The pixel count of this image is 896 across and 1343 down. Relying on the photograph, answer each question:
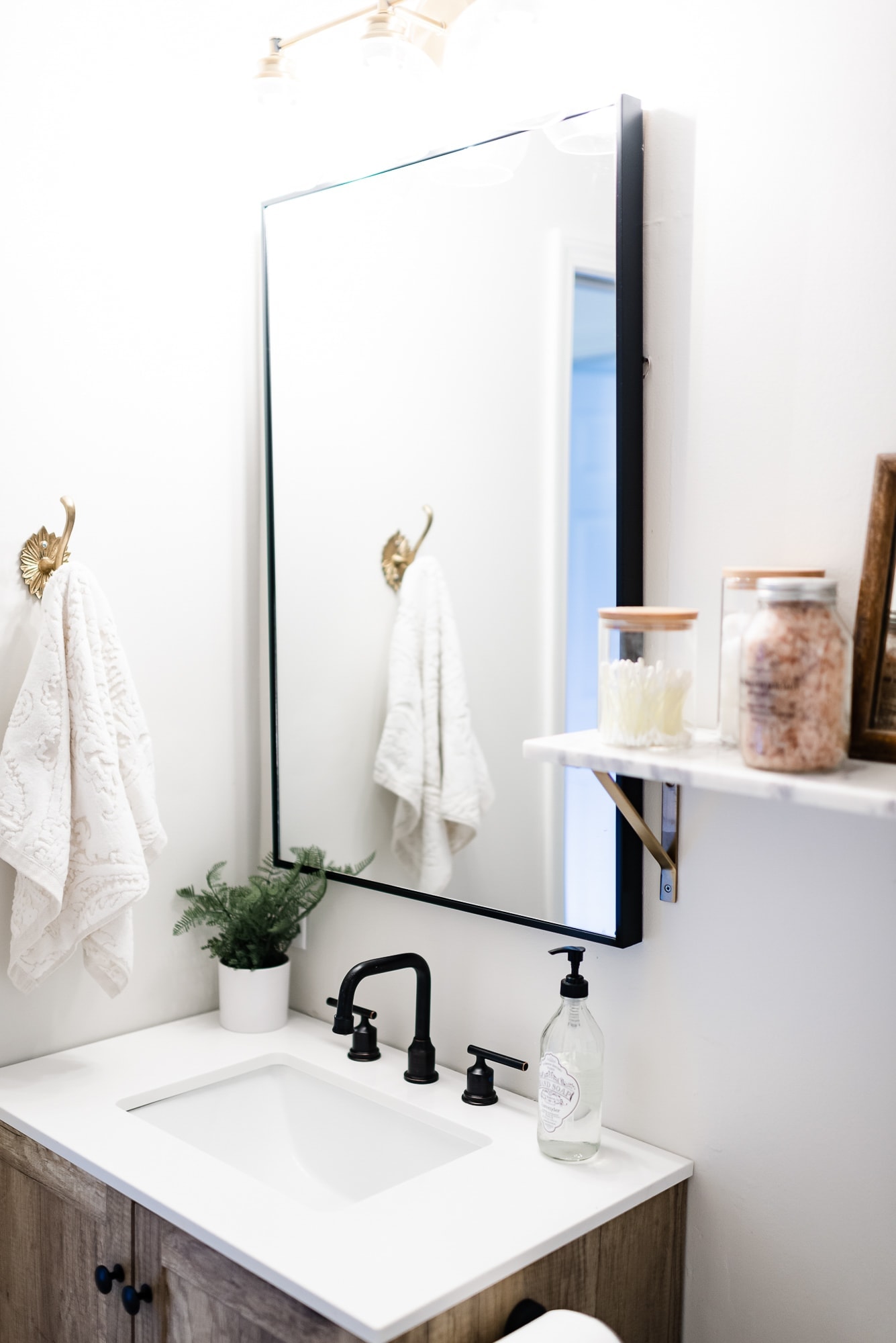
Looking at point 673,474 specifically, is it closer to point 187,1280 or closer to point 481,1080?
point 481,1080

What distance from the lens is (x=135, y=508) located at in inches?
64.8

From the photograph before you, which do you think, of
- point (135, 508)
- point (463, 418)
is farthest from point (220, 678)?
point (463, 418)

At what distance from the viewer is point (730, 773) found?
0.98 m

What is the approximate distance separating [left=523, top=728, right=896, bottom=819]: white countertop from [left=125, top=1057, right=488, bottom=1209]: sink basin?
567 millimetres

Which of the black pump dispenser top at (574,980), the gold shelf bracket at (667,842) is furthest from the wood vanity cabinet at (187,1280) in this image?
the gold shelf bracket at (667,842)

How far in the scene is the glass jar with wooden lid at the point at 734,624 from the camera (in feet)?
3.50

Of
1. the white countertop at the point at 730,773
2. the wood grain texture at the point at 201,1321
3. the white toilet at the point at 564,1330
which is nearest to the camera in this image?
the white countertop at the point at 730,773

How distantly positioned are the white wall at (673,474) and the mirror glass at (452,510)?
0.23 feet

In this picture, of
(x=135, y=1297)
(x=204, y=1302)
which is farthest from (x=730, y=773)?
(x=135, y=1297)

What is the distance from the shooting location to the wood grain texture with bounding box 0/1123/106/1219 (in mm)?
1306

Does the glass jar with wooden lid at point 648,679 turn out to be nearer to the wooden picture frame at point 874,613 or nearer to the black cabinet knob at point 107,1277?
the wooden picture frame at point 874,613

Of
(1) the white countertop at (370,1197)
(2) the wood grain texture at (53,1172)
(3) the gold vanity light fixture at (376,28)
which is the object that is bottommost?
(2) the wood grain texture at (53,1172)

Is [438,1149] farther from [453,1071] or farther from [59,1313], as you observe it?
[59,1313]

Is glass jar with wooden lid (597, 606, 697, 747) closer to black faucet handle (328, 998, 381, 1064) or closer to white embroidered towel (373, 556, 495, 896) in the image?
white embroidered towel (373, 556, 495, 896)
